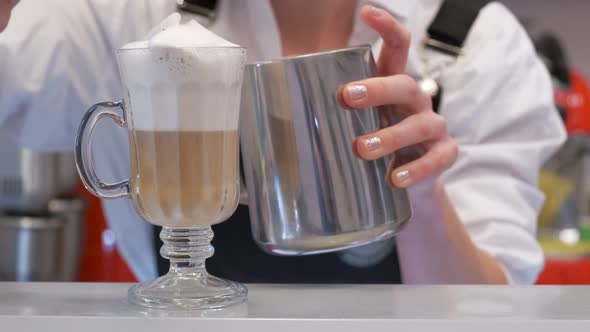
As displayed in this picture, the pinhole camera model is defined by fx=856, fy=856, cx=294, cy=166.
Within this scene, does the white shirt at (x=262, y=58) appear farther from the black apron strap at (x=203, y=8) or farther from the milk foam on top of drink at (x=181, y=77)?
the milk foam on top of drink at (x=181, y=77)

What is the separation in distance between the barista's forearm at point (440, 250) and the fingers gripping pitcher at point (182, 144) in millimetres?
356

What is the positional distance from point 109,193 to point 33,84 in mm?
471

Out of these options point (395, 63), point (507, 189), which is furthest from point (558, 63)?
point (395, 63)

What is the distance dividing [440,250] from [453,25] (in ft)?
0.98

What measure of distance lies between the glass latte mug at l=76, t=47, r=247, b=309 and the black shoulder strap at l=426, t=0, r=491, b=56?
536 mm

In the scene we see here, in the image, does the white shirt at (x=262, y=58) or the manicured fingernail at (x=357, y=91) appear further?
the white shirt at (x=262, y=58)

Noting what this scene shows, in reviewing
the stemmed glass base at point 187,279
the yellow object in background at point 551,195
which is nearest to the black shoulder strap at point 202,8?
the stemmed glass base at point 187,279

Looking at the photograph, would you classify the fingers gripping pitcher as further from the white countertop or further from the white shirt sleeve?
the white shirt sleeve

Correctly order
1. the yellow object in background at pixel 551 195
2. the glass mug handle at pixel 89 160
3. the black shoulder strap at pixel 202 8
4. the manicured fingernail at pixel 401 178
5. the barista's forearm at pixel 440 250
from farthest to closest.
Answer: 1. the yellow object in background at pixel 551 195
2. the black shoulder strap at pixel 202 8
3. the barista's forearm at pixel 440 250
4. the manicured fingernail at pixel 401 178
5. the glass mug handle at pixel 89 160

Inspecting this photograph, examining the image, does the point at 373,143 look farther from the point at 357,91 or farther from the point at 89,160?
the point at 89,160

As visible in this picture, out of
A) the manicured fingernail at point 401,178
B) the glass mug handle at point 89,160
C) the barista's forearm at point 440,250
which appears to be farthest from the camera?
the barista's forearm at point 440,250

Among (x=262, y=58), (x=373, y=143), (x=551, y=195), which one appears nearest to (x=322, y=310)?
(x=373, y=143)

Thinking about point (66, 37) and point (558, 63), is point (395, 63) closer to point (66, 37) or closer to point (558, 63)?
point (66, 37)

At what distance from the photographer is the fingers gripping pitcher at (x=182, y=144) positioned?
55 centimetres
